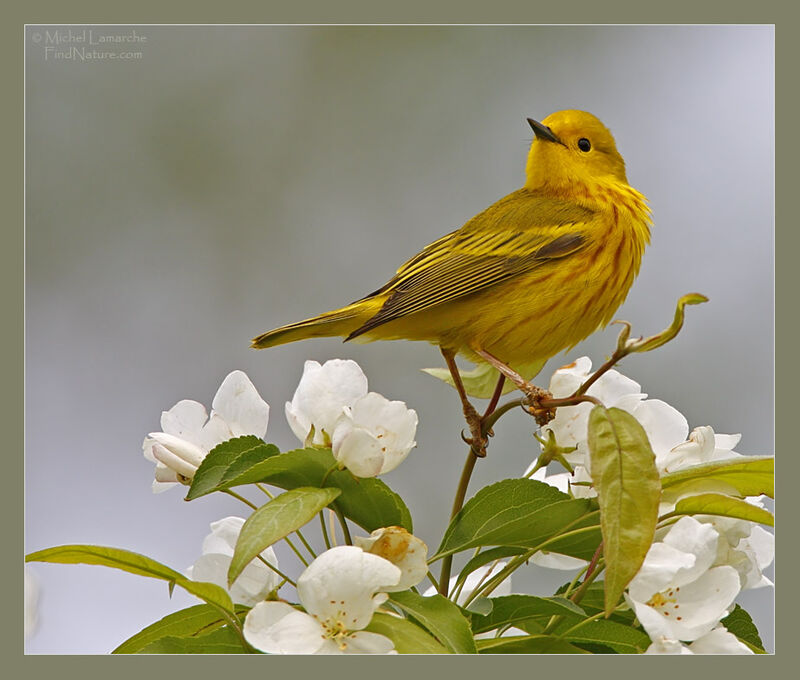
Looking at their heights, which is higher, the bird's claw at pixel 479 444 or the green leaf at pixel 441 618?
the bird's claw at pixel 479 444

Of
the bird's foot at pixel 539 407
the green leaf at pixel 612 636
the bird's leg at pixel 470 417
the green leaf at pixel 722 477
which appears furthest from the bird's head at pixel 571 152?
the green leaf at pixel 612 636

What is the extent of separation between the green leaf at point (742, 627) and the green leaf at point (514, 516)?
0.27 metres

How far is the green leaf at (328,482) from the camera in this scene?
1113 mm

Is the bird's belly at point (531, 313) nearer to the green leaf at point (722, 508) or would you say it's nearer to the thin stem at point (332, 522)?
the thin stem at point (332, 522)

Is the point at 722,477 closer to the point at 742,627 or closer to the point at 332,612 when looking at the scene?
the point at 742,627

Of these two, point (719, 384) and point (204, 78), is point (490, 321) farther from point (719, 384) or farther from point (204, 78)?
point (204, 78)

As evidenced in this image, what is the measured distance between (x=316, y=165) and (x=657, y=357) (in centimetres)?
75

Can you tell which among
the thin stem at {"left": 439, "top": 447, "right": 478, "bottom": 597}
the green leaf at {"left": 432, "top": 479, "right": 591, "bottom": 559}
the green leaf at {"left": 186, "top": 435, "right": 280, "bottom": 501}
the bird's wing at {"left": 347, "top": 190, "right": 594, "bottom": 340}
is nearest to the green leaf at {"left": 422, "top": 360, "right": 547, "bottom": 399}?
the bird's wing at {"left": 347, "top": 190, "right": 594, "bottom": 340}

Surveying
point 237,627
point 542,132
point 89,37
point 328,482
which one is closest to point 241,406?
point 328,482

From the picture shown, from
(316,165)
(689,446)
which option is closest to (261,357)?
(316,165)

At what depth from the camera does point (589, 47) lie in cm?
178

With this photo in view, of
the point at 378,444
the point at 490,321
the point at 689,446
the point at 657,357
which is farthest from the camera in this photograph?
the point at 657,357

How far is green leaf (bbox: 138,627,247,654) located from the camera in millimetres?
1123

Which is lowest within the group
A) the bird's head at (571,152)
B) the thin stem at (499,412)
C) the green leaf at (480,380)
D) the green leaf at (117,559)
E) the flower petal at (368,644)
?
the flower petal at (368,644)
